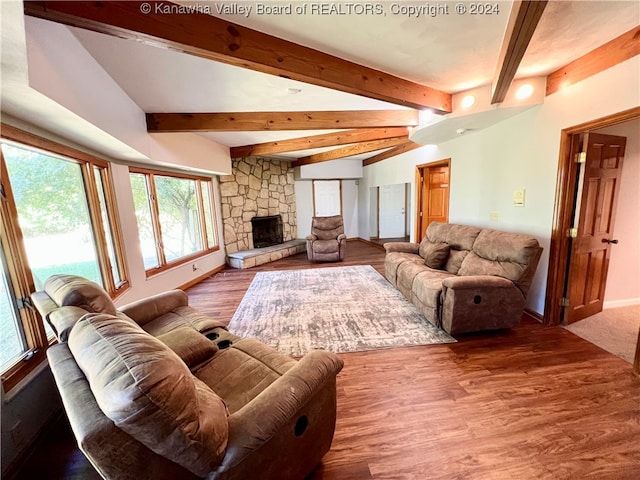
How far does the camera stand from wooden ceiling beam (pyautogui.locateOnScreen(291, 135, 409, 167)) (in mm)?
4676

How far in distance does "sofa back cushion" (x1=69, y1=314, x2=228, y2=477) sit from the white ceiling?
1.23m

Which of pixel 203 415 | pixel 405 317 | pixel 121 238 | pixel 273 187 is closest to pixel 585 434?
pixel 405 317

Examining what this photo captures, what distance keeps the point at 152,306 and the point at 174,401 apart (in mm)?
1566

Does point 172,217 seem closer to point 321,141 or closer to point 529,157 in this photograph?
point 321,141

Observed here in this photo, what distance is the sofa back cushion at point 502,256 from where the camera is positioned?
2.44 m

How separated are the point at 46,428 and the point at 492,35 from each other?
370 centimetres

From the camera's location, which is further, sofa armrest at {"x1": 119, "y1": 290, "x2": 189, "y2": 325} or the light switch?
the light switch

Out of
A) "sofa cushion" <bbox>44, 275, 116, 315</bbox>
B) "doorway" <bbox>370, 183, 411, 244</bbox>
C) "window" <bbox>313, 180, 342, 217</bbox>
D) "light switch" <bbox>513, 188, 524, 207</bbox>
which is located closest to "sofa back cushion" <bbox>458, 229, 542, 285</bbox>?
"light switch" <bbox>513, 188, 524, 207</bbox>

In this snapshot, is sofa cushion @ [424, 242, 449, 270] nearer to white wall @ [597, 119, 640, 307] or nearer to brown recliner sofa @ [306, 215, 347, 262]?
white wall @ [597, 119, 640, 307]

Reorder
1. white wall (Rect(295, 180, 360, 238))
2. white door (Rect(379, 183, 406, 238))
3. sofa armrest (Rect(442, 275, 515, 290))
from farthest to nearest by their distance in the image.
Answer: white door (Rect(379, 183, 406, 238))
white wall (Rect(295, 180, 360, 238))
sofa armrest (Rect(442, 275, 515, 290))

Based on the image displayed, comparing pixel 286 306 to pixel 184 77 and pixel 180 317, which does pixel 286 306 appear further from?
pixel 184 77

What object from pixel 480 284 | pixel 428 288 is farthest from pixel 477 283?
pixel 428 288

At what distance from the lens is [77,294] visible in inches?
55.2

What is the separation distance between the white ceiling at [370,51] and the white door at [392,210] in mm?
4777
